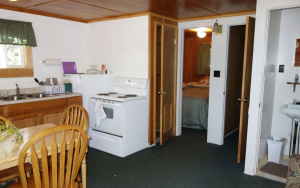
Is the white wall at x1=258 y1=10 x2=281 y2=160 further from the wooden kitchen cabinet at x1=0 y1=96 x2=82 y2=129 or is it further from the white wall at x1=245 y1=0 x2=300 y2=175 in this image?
the wooden kitchen cabinet at x1=0 y1=96 x2=82 y2=129

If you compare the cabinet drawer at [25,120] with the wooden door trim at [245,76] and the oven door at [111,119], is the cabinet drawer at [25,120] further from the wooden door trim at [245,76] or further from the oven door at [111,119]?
the wooden door trim at [245,76]

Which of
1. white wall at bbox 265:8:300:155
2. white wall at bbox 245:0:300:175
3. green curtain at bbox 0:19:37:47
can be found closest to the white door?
white wall at bbox 265:8:300:155

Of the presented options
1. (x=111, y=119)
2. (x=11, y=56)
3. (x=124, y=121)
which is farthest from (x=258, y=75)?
(x=11, y=56)

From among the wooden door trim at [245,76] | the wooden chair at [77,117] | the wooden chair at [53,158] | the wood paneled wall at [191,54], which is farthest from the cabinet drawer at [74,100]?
the wood paneled wall at [191,54]

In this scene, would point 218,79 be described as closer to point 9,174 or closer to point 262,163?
point 262,163

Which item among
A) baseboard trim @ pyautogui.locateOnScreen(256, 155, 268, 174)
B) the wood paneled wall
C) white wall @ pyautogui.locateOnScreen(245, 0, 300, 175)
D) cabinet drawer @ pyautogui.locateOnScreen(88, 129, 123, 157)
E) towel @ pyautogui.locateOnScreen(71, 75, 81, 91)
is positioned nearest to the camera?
white wall @ pyautogui.locateOnScreen(245, 0, 300, 175)

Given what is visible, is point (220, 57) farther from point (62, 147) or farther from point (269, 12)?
point (62, 147)

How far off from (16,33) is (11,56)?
38 cm

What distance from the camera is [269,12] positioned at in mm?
2783

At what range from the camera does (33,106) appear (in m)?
3.47

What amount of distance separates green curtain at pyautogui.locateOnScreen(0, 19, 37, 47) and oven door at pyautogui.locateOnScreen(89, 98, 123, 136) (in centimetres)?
139

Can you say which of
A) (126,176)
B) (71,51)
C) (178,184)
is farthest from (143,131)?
(71,51)

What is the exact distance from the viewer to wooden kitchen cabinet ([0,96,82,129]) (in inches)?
128

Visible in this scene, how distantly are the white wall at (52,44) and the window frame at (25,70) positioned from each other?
0.06m
